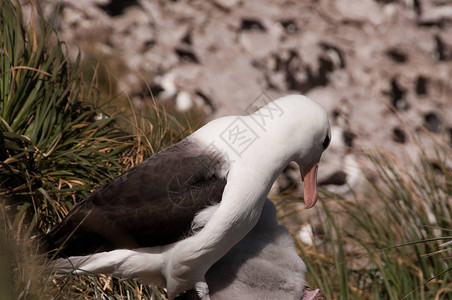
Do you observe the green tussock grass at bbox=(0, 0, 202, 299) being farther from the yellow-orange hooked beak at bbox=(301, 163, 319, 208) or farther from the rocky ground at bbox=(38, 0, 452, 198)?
the rocky ground at bbox=(38, 0, 452, 198)

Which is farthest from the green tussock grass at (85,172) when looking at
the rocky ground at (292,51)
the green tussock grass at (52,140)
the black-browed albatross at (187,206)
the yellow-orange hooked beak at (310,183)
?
the rocky ground at (292,51)

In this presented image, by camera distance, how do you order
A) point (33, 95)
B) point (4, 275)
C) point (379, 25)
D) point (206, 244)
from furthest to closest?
point (379, 25) → point (33, 95) → point (206, 244) → point (4, 275)

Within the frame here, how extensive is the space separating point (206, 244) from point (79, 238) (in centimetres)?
63

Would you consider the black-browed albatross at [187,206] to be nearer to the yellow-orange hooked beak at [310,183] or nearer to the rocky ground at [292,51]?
the yellow-orange hooked beak at [310,183]

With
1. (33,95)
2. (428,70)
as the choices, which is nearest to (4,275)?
(33,95)

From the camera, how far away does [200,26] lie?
9.20 metres

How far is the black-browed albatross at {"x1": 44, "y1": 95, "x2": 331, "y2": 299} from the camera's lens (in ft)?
9.21

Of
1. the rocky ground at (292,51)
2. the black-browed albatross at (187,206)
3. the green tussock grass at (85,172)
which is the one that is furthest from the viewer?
the rocky ground at (292,51)

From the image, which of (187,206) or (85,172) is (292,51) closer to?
(85,172)

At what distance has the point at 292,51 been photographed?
30.0 feet

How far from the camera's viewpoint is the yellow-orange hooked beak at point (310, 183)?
3.23 metres

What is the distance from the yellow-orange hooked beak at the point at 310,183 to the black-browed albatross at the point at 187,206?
0.96 feet

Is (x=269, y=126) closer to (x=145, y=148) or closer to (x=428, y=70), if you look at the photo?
(x=145, y=148)

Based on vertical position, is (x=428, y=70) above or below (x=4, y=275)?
below
